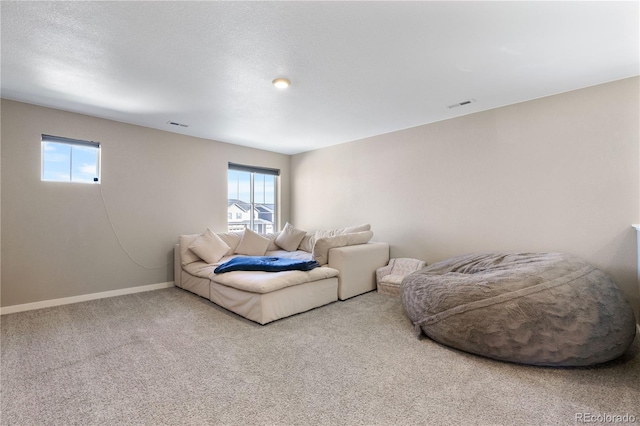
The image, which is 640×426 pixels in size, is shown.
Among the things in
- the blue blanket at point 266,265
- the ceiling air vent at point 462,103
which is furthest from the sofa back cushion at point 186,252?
the ceiling air vent at point 462,103

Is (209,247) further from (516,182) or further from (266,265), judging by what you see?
(516,182)

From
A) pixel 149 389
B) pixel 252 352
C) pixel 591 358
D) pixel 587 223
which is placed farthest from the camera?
pixel 587 223

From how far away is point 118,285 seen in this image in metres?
3.89

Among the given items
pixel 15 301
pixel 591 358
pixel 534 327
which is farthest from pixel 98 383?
pixel 591 358

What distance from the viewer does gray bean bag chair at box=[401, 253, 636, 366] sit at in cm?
188

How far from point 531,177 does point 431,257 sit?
1532mm

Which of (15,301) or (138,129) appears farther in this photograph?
(138,129)

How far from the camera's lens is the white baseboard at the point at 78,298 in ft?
10.4

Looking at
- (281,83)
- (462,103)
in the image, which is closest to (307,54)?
(281,83)

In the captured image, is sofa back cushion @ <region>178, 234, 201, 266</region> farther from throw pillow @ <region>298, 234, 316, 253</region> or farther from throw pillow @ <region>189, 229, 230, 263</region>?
throw pillow @ <region>298, 234, 316, 253</region>

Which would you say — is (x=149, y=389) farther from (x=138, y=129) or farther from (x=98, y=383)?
(x=138, y=129)

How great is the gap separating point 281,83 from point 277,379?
250 cm

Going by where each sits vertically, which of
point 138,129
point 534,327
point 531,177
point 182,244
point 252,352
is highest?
point 138,129
